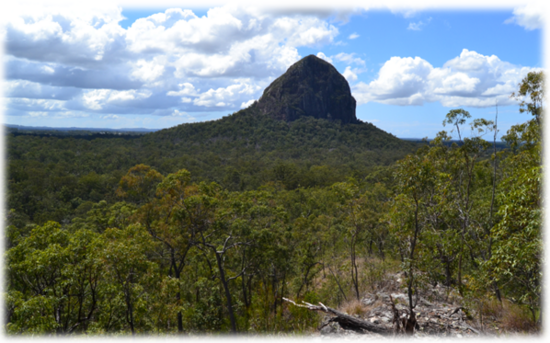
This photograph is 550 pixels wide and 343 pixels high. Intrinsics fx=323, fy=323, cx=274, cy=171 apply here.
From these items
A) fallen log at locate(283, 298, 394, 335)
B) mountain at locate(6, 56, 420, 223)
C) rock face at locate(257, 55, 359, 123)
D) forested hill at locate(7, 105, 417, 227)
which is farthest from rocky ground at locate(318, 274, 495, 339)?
rock face at locate(257, 55, 359, 123)

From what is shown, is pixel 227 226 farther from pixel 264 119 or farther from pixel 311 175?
pixel 264 119

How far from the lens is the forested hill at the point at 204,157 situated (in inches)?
1724

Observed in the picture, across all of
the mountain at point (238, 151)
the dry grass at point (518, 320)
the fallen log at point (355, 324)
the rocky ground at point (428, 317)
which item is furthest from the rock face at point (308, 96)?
the fallen log at point (355, 324)

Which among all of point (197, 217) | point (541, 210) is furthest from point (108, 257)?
point (541, 210)

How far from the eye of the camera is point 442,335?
7832mm

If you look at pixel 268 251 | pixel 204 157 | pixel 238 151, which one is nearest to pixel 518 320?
pixel 268 251

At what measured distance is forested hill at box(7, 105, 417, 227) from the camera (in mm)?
43781

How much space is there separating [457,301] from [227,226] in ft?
26.3

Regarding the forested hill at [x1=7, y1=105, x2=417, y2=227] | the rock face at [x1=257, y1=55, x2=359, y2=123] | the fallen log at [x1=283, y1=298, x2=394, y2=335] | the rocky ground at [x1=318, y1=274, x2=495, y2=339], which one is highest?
the rock face at [x1=257, y1=55, x2=359, y2=123]

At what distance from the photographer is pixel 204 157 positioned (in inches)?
3219

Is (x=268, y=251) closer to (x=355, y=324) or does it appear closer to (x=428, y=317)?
(x=355, y=324)

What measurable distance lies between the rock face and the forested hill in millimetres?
7446

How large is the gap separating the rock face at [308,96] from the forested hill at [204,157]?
7.45 m

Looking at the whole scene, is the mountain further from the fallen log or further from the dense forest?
the fallen log
